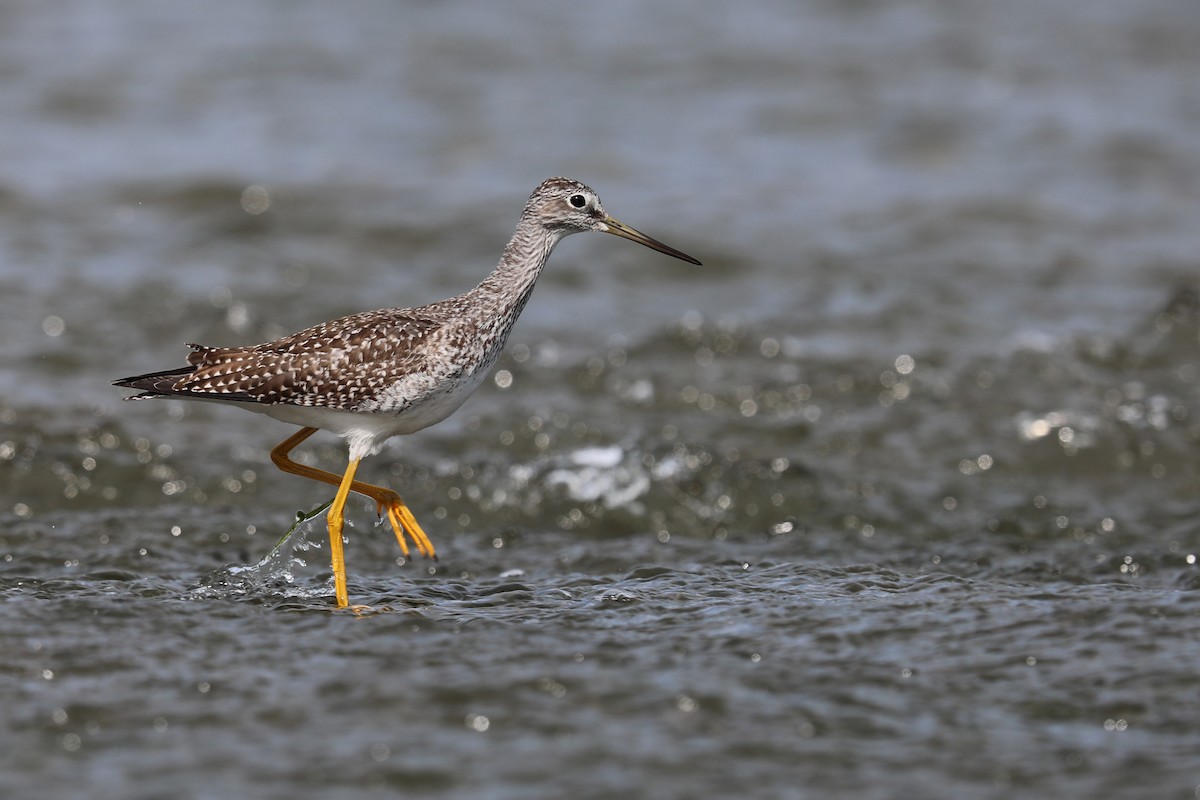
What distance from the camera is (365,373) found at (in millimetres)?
8148

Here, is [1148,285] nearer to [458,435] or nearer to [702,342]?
[702,342]

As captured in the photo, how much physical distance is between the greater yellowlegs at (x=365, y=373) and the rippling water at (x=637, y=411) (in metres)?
0.97

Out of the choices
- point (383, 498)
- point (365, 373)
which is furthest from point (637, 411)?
point (365, 373)

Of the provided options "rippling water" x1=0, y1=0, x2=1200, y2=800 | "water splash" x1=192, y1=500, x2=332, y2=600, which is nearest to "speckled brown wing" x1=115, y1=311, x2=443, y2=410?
"water splash" x1=192, y1=500, x2=332, y2=600

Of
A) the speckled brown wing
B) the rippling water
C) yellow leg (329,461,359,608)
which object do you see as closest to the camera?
the rippling water

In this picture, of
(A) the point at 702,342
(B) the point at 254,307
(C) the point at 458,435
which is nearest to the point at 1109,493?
(A) the point at 702,342

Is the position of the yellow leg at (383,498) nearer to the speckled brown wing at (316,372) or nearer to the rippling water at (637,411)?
the rippling water at (637,411)

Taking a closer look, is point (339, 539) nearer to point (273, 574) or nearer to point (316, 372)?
point (273, 574)

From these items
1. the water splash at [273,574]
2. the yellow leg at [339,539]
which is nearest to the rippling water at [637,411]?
the water splash at [273,574]

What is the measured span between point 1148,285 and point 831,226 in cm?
331

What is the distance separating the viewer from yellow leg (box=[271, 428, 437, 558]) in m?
8.62

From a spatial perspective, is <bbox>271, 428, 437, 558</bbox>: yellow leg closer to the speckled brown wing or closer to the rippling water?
the rippling water

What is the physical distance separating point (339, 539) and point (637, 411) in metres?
4.29

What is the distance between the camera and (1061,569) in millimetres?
8844
